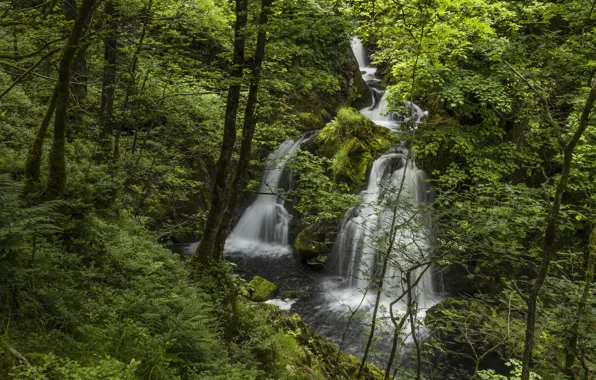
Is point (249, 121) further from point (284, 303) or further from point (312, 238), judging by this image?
point (312, 238)

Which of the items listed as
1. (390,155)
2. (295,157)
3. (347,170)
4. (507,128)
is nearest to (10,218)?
(295,157)

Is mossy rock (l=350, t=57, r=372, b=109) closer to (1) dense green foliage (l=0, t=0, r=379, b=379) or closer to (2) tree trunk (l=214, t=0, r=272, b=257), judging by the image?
(1) dense green foliage (l=0, t=0, r=379, b=379)

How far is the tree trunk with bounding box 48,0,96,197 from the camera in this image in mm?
4180

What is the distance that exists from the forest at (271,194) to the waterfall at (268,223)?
1.08 metres

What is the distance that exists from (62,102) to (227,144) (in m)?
2.60

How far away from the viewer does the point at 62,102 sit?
447 cm

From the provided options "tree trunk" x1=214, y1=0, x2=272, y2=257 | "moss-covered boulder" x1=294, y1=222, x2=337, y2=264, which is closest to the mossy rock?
"moss-covered boulder" x1=294, y1=222, x2=337, y2=264

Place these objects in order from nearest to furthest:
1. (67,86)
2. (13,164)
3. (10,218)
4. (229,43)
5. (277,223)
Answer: (10,218), (67,86), (13,164), (229,43), (277,223)

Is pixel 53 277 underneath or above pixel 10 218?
underneath

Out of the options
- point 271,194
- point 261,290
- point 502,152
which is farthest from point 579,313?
point 261,290

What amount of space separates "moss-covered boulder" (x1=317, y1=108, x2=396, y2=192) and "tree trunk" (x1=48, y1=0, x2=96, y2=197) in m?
10.1

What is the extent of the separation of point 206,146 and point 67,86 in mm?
4734

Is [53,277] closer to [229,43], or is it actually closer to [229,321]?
[229,321]

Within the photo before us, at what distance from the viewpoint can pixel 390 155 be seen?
555 inches
